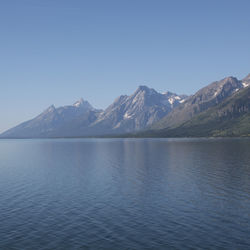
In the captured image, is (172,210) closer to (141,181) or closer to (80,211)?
(80,211)

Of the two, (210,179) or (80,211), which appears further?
(210,179)

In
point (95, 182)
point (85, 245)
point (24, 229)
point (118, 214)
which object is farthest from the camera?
point (95, 182)

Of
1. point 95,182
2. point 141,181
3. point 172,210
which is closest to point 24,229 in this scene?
point 172,210

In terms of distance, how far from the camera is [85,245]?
36.8m

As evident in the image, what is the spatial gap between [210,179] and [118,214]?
42625 millimetres

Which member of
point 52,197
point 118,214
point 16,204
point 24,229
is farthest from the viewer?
point 52,197

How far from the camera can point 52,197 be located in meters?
63.8

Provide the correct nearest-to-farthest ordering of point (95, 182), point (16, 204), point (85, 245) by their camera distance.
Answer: point (85, 245) < point (16, 204) < point (95, 182)

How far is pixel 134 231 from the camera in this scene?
1644 inches

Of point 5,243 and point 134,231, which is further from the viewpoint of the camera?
point 134,231

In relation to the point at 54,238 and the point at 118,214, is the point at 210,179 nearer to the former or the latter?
the point at 118,214

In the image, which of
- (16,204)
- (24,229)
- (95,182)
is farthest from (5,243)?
(95,182)

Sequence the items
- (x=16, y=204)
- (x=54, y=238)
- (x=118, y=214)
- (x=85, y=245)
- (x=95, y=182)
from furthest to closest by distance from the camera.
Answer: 1. (x=95, y=182)
2. (x=16, y=204)
3. (x=118, y=214)
4. (x=54, y=238)
5. (x=85, y=245)

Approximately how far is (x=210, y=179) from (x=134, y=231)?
4792cm
